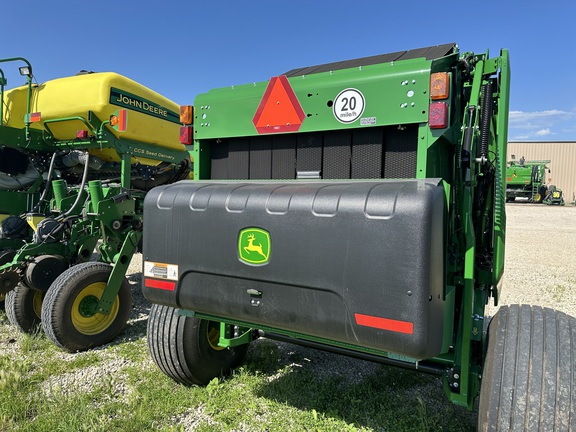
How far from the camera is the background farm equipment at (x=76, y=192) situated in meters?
3.97

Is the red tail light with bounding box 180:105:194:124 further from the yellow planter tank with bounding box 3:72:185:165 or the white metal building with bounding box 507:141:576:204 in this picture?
the white metal building with bounding box 507:141:576:204

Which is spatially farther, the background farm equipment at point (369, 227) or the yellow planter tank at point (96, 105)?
the yellow planter tank at point (96, 105)

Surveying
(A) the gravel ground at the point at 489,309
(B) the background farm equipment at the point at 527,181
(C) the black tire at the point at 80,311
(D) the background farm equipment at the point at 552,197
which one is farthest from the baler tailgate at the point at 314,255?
(D) the background farm equipment at the point at 552,197

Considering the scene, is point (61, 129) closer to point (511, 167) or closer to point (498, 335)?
point (498, 335)

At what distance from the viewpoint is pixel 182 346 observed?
295cm

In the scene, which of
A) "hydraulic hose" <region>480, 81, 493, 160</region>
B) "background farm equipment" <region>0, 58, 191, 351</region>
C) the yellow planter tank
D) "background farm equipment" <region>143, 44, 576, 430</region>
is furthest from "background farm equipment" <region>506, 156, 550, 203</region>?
"hydraulic hose" <region>480, 81, 493, 160</region>

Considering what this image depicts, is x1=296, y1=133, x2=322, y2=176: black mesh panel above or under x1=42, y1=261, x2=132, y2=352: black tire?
above

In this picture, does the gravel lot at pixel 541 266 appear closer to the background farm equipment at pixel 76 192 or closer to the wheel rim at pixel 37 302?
the background farm equipment at pixel 76 192

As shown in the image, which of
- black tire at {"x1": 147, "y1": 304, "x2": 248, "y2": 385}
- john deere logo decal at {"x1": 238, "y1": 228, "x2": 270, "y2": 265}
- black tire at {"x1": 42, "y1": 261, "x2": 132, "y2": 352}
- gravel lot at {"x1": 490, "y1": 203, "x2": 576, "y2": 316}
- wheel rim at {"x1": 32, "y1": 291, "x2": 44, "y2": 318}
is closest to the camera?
john deere logo decal at {"x1": 238, "y1": 228, "x2": 270, "y2": 265}

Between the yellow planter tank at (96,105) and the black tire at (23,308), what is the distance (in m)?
1.83

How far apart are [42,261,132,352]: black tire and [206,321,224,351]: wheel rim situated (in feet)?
4.72

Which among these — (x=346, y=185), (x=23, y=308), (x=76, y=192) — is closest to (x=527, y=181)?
(x=76, y=192)

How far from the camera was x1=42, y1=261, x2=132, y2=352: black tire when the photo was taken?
373 cm

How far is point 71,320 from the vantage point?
3.81m
